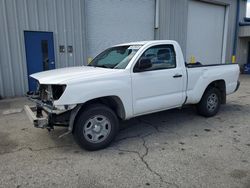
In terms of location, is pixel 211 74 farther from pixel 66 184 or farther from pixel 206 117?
pixel 66 184

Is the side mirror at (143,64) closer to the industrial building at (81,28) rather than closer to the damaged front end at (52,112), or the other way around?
the damaged front end at (52,112)

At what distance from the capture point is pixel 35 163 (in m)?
3.53

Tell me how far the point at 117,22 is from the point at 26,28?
4.33 meters

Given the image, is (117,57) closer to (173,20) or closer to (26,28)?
(26,28)

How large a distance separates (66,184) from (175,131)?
8.91 feet

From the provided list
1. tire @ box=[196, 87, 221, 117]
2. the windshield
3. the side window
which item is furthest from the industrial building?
tire @ box=[196, 87, 221, 117]

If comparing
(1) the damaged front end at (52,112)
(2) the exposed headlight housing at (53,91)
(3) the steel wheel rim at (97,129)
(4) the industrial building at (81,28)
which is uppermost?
(4) the industrial building at (81,28)

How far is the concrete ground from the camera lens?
9.98 feet

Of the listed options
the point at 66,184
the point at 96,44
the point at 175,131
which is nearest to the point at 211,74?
the point at 175,131

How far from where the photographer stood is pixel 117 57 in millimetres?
4691

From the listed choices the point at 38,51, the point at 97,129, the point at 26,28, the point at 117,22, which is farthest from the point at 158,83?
the point at 117,22

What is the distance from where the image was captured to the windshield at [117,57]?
4.36 meters

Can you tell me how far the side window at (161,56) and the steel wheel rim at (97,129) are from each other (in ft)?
4.37

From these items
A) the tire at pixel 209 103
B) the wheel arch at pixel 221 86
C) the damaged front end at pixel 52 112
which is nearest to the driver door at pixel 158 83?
the tire at pixel 209 103
